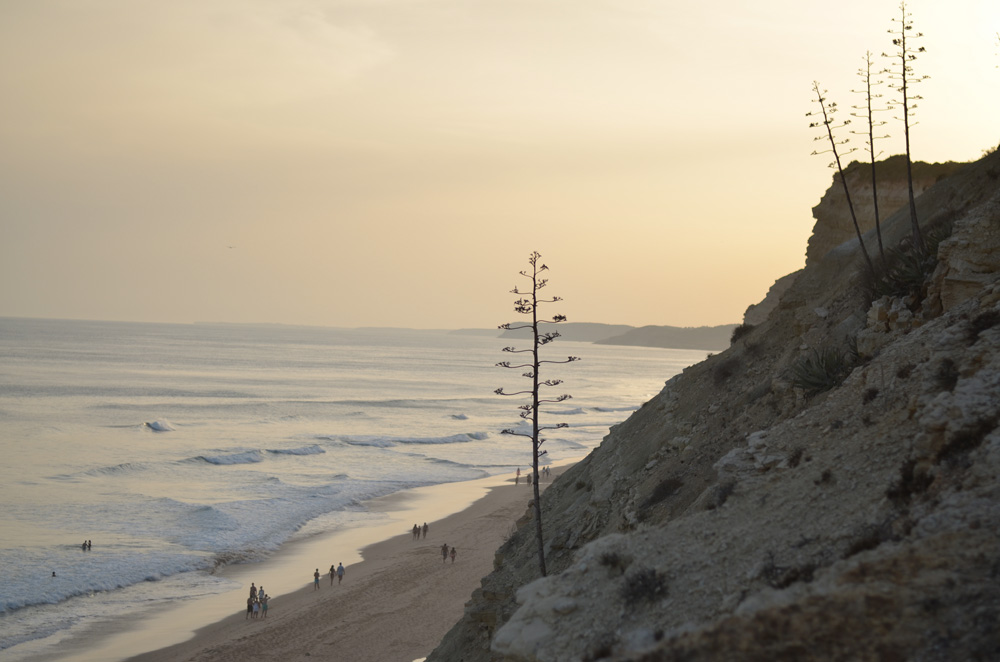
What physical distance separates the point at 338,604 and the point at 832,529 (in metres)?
22.6

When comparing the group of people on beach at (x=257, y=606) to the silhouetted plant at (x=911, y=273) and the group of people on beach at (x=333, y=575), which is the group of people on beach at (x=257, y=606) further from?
the silhouetted plant at (x=911, y=273)

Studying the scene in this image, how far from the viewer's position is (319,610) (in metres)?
26.9

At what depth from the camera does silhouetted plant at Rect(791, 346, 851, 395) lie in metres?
13.8

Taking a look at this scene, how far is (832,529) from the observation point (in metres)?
8.35

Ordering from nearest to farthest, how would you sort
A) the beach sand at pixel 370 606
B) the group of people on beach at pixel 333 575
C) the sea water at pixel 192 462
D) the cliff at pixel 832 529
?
the cliff at pixel 832 529
the beach sand at pixel 370 606
the group of people on beach at pixel 333 575
the sea water at pixel 192 462

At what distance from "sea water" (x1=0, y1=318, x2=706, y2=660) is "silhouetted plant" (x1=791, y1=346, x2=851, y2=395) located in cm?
2292

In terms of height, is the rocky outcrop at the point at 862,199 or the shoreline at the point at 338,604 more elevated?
the rocky outcrop at the point at 862,199

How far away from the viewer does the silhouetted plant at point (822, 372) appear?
13844 millimetres

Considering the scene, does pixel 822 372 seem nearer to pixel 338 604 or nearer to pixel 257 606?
pixel 338 604

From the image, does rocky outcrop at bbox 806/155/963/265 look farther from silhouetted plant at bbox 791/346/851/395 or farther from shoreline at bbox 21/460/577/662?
shoreline at bbox 21/460/577/662

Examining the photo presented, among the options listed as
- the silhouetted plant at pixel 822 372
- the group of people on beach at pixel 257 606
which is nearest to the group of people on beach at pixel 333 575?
the group of people on beach at pixel 257 606

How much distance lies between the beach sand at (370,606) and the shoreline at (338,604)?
0.12 feet

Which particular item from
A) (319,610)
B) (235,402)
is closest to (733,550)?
(319,610)

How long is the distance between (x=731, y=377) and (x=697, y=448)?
144 inches
